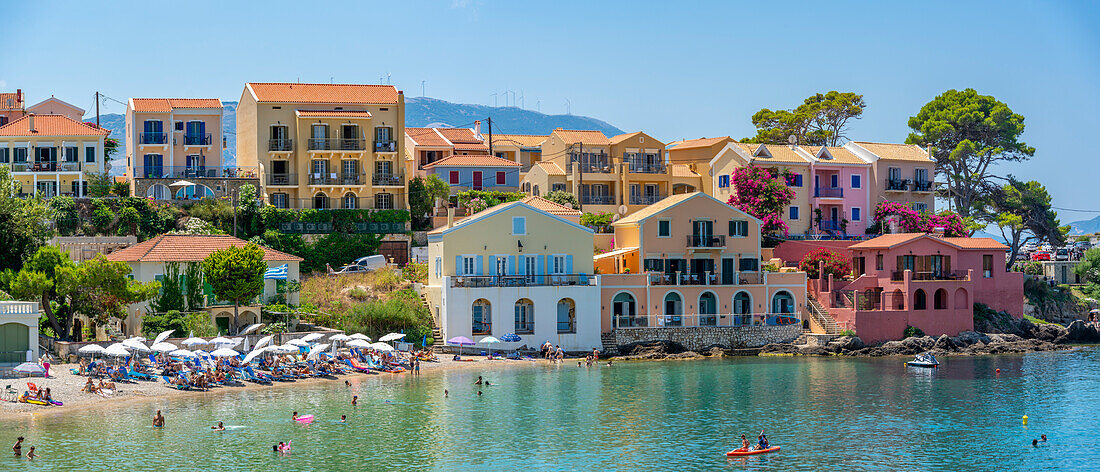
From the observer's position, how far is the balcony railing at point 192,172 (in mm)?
80375

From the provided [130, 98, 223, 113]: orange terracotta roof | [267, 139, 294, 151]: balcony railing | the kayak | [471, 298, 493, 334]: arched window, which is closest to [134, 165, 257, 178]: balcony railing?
[267, 139, 294, 151]: balcony railing

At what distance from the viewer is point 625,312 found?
223ft

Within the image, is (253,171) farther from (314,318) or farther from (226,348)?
(226,348)

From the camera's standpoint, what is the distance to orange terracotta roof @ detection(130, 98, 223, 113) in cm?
8230

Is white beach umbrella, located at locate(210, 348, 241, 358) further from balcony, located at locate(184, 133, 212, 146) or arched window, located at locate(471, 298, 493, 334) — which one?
balcony, located at locate(184, 133, 212, 146)

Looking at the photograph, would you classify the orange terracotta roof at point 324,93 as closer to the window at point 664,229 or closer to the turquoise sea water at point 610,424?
the window at point 664,229

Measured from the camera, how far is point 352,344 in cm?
5872

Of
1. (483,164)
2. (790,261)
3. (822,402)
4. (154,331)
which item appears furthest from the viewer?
(483,164)

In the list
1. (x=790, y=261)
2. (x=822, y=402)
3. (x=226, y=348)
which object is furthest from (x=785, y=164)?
Answer: (x=226, y=348)

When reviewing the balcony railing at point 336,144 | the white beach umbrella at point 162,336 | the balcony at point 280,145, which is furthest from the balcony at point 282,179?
A: the white beach umbrella at point 162,336

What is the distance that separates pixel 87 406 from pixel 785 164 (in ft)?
179

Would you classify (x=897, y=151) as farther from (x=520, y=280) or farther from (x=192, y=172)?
(x=192, y=172)

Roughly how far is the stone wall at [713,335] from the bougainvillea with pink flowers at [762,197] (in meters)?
Result: 12.0

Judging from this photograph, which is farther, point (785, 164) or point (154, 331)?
point (785, 164)
